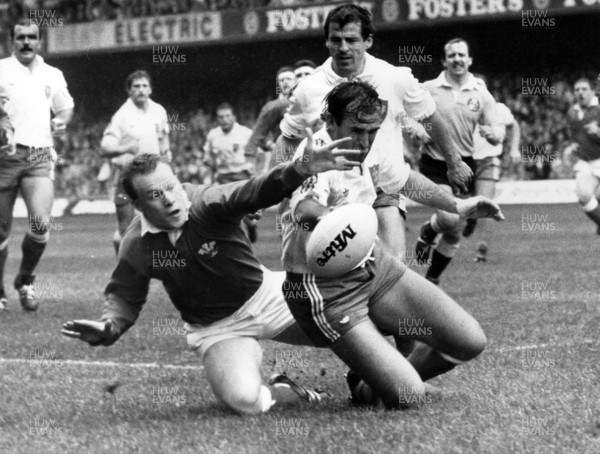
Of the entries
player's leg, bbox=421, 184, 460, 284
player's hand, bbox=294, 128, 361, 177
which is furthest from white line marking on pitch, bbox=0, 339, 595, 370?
player's leg, bbox=421, 184, 460, 284

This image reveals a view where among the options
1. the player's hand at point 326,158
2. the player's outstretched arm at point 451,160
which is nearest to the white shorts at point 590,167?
the player's outstretched arm at point 451,160

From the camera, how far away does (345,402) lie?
5965 mm

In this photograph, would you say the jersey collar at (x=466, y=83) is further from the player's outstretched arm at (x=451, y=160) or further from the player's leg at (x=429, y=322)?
the player's leg at (x=429, y=322)

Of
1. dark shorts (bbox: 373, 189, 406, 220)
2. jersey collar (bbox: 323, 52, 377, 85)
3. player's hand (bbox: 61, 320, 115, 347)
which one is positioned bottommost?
player's hand (bbox: 61, 320, 115, 347)

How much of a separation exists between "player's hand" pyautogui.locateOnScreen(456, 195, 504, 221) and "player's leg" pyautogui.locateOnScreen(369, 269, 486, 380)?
0.43 m

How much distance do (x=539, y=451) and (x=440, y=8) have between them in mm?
24956

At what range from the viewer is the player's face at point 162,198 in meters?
5.76

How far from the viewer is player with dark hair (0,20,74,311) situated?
10.4 metres

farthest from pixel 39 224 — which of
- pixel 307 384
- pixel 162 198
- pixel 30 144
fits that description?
pixel 162 198

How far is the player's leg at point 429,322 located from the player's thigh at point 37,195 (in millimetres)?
5025

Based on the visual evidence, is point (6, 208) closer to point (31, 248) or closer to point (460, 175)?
point (31, 248)

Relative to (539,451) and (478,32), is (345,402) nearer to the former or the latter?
(539,451)

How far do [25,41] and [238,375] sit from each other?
5725 mm

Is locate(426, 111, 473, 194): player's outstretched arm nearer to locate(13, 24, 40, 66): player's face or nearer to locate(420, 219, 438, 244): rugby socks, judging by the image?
locate(420, 219, 438, 244): rugby socks
